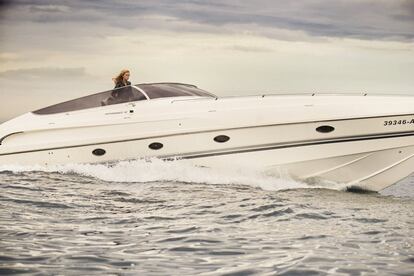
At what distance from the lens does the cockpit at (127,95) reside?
609cm

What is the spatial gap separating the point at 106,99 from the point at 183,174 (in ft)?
3.67

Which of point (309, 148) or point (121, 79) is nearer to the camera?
point (309, 148)

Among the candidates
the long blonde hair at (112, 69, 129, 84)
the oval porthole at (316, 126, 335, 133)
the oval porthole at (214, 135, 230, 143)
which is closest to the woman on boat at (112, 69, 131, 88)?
the long blonde hair at (112, 69, 129, 84)

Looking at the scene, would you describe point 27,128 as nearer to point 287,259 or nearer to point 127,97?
point 127,97

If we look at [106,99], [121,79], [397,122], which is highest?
[121,79]

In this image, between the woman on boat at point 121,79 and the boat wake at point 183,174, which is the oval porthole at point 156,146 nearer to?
the boat wake at point 183,174

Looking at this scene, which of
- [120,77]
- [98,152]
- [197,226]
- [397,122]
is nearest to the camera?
[197,226]

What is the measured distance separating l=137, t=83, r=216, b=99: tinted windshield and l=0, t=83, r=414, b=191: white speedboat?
3cm

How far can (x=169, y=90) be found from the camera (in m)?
6.20

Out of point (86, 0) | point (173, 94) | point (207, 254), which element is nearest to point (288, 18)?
point (86, 0)

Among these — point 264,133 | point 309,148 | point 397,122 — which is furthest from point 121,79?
point 397,122

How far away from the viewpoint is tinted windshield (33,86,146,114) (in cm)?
609

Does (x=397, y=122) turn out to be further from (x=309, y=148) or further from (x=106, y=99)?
(x=106, y=99)

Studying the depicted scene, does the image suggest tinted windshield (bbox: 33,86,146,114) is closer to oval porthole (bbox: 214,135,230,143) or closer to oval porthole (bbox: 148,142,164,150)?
oval porthole (bbox: 148,142,164,150)
